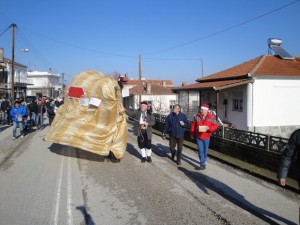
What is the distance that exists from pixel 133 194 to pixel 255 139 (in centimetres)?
507

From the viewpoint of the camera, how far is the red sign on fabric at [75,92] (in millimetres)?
10055

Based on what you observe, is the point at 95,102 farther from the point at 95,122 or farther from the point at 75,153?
the point at 75,153

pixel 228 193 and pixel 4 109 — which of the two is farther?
pixel 4 109

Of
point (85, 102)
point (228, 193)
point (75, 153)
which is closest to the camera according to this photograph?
point (228, 193)

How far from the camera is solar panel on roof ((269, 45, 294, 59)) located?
23031 mm

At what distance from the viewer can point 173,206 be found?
5.89m

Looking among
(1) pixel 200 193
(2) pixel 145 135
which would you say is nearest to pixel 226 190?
(1) pixel 200 193

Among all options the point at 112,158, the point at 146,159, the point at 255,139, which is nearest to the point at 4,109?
the point at 112,158

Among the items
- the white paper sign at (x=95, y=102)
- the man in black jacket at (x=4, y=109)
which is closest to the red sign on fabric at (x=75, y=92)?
the white paper sign at (x=95, y=102)

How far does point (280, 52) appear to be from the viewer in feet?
78.5

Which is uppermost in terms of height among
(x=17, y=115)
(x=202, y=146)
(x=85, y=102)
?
(x=85, y=102)

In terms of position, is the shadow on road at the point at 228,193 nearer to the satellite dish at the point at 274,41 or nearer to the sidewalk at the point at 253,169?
the sidewalk at the point at 253,169

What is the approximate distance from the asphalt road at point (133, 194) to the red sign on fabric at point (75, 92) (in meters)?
1.96

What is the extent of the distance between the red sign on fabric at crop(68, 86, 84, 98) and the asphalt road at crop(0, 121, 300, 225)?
6.42ft
